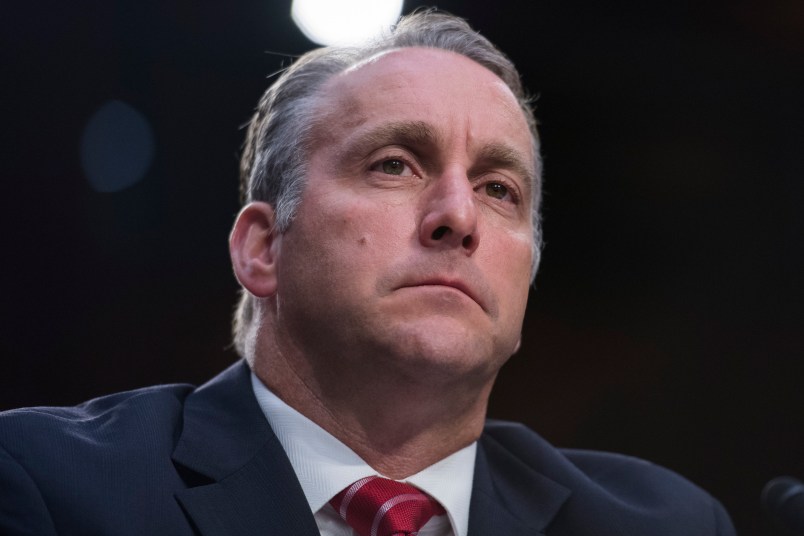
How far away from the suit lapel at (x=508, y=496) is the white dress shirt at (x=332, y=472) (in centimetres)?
3

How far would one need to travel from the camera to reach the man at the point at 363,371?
1.66m

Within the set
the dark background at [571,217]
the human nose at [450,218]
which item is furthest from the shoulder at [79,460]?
the dark background at [571,217]

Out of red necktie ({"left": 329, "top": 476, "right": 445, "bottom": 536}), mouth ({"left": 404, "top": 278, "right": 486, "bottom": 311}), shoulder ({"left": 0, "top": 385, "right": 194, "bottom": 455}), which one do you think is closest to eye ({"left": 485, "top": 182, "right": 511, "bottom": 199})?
mouth ({"left": 404, "top": 278, "right": 486, "bottom": 311})

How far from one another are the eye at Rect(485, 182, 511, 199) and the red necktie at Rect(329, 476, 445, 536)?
0.72 m

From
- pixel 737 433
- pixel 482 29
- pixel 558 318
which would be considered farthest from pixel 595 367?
pixel 482 29

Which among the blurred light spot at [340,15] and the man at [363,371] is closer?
the man at [363,371]

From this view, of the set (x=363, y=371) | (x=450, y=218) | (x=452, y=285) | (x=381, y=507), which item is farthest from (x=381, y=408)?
(x=450, y=218)

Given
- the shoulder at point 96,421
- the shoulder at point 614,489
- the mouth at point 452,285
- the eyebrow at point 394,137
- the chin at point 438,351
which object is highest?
the eyebrow at point 394,137

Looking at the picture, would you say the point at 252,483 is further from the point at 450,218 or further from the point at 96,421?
the point at 450,218

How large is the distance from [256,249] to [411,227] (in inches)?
19.1

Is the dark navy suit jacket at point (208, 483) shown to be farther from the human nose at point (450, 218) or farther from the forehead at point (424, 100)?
the forehead at point (424, 100)

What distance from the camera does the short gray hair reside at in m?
2.10

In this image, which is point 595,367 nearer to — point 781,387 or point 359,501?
point 781,387

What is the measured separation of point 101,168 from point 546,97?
172 cm
